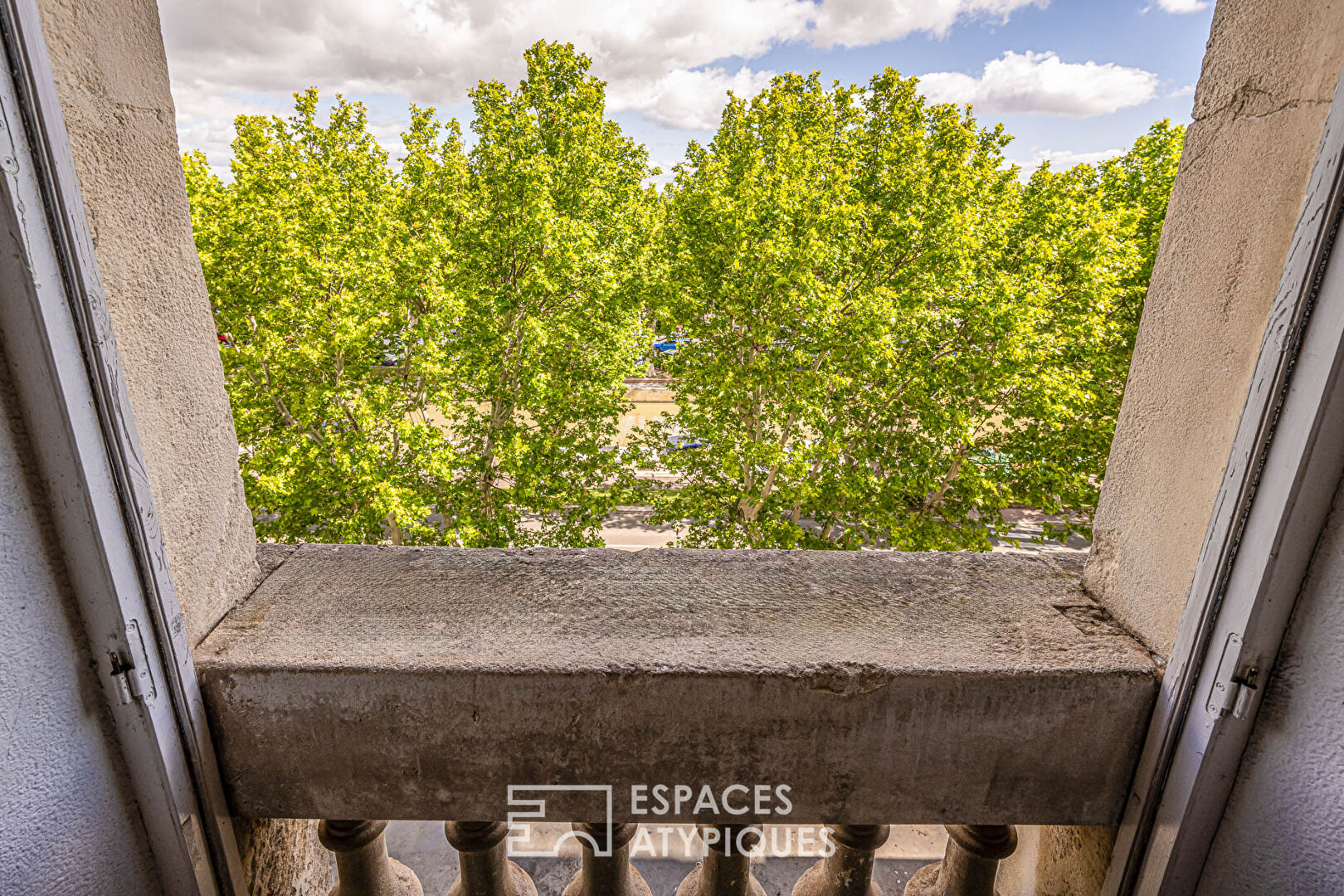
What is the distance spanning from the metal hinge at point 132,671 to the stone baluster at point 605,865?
3.27 ft

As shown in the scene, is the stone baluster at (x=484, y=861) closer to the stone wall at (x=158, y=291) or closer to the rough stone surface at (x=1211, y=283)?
the stone wall at (x=158, y=291)

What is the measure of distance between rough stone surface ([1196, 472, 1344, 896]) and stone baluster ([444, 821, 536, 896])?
165 centimetres

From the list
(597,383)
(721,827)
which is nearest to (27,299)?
(721,827)

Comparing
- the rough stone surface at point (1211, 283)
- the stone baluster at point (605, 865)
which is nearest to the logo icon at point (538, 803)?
the stone baluster at point (605, 865)

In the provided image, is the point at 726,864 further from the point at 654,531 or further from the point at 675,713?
the point at 654,531

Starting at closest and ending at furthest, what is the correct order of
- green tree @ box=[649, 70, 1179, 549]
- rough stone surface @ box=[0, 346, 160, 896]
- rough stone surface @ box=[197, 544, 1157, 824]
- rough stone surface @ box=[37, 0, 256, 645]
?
rough stone surface @ box=[0, 346, 160, 896] < rough stone surface @ box=[37, 0, 256, 645] < rough stone surface @ box=[197, 544, 1157, 824] < green tree @ box=[649, 70, 1179, 549]

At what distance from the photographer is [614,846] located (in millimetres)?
1674

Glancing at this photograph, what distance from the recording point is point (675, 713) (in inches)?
59.5

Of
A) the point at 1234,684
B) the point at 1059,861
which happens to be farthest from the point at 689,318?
the point at 1234,684

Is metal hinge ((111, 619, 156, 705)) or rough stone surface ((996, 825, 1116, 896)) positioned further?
rough stone surface ((996, 825, 1116, 896))

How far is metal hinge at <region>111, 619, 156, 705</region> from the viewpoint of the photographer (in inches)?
51.1

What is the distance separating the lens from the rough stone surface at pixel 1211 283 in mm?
1291

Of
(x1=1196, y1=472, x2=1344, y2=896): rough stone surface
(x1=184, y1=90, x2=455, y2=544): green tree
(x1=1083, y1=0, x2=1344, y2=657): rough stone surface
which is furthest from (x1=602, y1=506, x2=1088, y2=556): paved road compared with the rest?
(x1=1196, y1=472, x2=1344, y2=896): rough stone surface

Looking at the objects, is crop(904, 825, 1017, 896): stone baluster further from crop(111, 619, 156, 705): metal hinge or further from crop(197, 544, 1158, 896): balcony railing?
crop(111, 619, 156, 705): metal hinge
